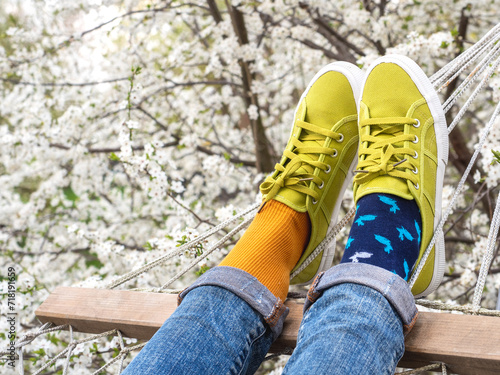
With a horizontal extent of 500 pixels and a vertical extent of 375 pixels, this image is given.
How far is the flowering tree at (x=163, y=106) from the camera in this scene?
223 cm

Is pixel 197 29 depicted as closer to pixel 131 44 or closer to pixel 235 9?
pixel 131 44

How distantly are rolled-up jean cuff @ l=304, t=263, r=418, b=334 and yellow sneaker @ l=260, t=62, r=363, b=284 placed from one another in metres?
0.28

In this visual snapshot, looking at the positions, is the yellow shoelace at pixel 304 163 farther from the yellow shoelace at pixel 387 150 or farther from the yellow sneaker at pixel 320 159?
the yellow shoelace at pixel 387 150

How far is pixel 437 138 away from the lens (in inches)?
41.8

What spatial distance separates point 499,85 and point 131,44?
2195 millimetres

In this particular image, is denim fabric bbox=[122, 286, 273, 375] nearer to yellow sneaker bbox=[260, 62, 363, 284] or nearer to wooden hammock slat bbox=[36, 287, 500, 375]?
wooden hammock slat bbox=[36, 287, 500, 375]

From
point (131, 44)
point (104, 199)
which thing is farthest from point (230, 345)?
point (104, 199)

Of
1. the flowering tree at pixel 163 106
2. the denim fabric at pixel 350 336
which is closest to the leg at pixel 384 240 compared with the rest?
the denim fabric at pixel 350 336

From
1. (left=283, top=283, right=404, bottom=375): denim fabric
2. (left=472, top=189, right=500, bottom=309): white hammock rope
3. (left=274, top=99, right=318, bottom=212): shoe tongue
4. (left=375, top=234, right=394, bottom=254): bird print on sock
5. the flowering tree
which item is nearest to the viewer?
(left=283, top=283, right=404, bottom=375): denim fabric

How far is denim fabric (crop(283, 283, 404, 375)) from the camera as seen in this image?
613mm

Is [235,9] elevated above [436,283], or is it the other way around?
[235,9]

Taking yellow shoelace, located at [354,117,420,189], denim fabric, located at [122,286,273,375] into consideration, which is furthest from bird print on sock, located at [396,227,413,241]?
denim fabric, located at [122,286,273,375]

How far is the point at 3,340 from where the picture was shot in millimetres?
1750

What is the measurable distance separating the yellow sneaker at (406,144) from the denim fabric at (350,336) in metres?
0.27
